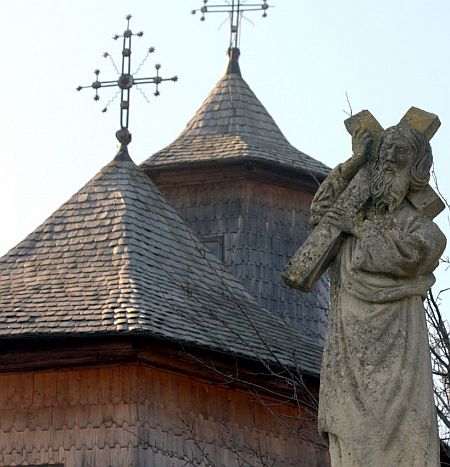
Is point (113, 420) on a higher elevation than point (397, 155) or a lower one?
higher

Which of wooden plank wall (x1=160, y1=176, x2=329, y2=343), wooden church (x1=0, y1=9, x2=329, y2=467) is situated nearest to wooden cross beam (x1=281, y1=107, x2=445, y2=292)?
wooden church (x1=0, y1=9, x2=329, y2=467)

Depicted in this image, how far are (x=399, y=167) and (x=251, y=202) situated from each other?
15531 mm

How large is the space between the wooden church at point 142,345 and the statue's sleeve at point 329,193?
24.3 feet

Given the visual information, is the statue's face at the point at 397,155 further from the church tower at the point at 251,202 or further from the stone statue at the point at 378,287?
the church tower at the point at 251,202

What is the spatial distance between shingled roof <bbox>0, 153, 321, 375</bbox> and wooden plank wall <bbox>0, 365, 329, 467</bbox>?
0.71 metres

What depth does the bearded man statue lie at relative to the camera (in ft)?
24.7

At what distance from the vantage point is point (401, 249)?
25.5ft

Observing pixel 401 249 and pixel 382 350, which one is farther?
pixel 401 249

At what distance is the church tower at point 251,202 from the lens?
905 inches

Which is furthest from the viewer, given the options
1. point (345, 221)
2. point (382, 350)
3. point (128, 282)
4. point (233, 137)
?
point (233, 137)

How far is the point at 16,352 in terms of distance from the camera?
18.2 m

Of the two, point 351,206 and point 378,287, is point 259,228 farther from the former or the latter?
point 378,287

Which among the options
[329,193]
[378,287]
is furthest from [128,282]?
[378,287]

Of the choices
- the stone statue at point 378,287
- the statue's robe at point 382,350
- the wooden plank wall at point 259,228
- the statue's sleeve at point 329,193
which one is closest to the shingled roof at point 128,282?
the wooden plank wall at point 259,228
